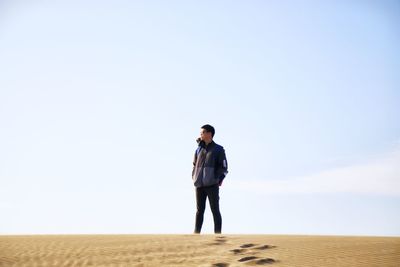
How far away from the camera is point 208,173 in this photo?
340 inches

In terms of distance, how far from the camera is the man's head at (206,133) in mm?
8789

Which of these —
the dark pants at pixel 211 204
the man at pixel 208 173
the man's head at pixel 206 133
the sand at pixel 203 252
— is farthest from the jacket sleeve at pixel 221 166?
the sand at pixel 203 252

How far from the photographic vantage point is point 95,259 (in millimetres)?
5656

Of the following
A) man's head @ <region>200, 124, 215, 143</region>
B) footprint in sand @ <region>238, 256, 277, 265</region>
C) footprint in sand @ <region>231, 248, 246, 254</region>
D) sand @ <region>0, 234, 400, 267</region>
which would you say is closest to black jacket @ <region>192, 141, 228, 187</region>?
man's head @ <region>200, 124, 215, 143</region>

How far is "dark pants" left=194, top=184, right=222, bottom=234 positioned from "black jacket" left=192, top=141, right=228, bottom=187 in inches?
4.5

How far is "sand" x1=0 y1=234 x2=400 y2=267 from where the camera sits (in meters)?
5.30

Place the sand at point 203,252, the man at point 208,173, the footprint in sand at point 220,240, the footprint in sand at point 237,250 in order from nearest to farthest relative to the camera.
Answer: the sand at point 203,252
the footprint in sand at point 237,250
the footprint in sand at point 220,240
the man at point 208,173

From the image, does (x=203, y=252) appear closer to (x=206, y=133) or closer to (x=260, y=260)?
(x=260, y=260)

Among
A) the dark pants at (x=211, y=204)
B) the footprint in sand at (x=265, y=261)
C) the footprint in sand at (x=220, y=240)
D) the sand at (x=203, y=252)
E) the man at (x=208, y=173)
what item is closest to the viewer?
the footprint in sand at (x=265, y=261)

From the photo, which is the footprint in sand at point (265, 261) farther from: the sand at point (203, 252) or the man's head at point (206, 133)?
the man's head at point (206, 133)

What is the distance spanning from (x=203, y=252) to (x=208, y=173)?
120 inches

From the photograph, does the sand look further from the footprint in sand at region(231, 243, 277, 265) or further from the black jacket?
the black jacket

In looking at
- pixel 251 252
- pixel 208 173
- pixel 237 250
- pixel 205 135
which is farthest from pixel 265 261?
pixel 205 135

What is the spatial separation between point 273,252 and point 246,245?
0.43 m
